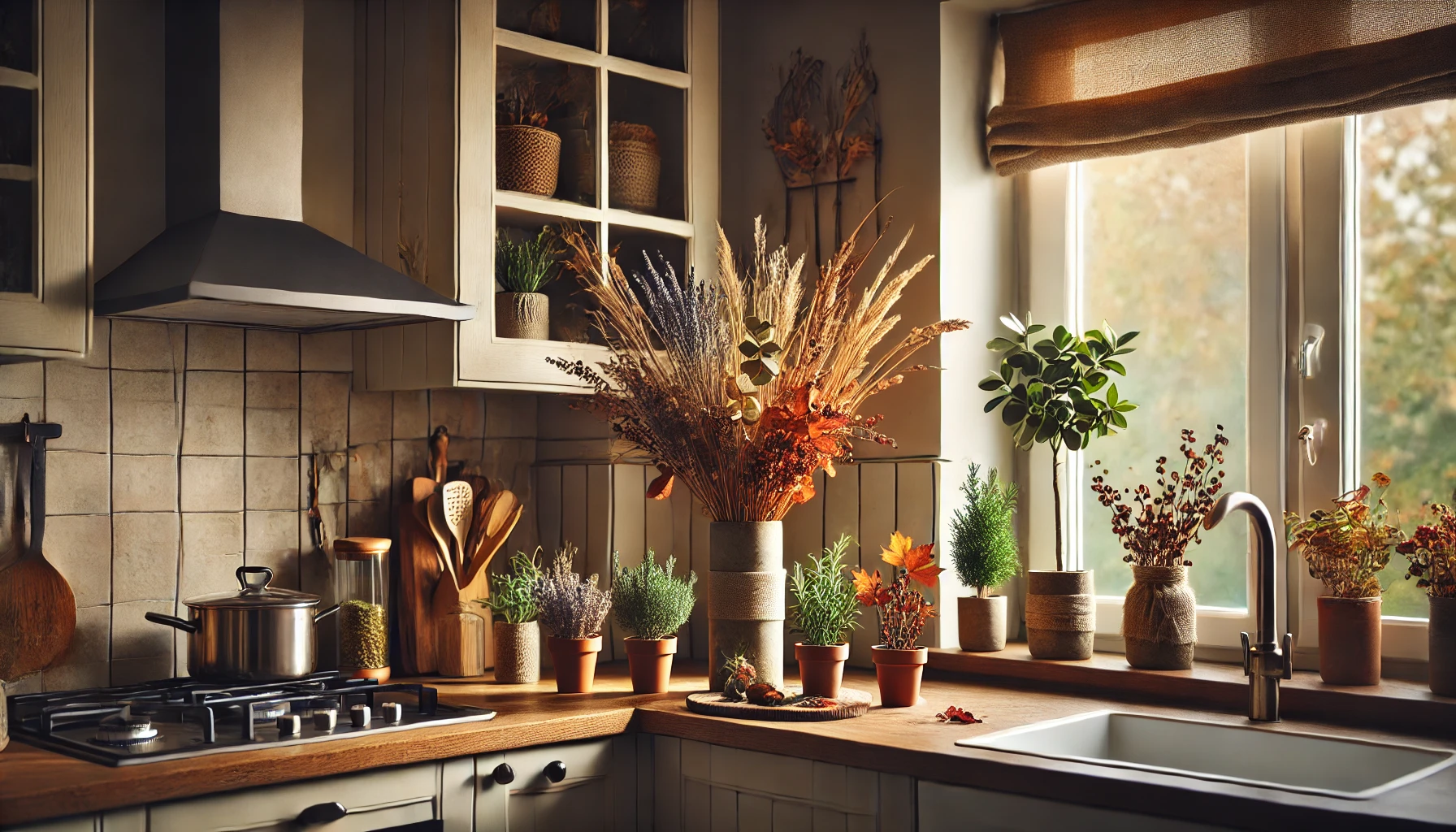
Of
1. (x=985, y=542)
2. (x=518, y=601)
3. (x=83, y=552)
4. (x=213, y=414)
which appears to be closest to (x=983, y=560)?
(x=985, y=542)

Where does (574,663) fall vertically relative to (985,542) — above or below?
below

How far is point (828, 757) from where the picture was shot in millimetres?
1890

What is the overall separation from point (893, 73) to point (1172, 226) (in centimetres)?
65

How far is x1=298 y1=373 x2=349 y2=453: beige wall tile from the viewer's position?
2535 millimetres

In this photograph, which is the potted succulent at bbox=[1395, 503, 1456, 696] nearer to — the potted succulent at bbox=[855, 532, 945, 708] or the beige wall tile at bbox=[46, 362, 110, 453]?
the potted succulent at bbox=[855, 532, 945, 708]

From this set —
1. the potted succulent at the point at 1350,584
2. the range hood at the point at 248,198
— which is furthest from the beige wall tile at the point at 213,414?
the potted succulent at the point at 1350,584

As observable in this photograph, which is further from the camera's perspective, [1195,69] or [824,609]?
[1195,69]

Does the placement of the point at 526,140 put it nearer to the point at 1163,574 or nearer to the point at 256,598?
the point at 256,598

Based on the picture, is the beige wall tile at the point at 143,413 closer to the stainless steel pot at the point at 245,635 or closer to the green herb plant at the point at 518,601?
the stainless steel pot at the point at 245,635

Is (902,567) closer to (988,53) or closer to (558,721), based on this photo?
(558,721)

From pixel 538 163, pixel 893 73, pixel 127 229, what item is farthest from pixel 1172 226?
pixel 127 229

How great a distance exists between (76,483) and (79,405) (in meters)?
0.14

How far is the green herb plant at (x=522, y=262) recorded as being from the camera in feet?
8.05

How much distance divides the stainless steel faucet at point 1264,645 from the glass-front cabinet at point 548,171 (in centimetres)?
110
